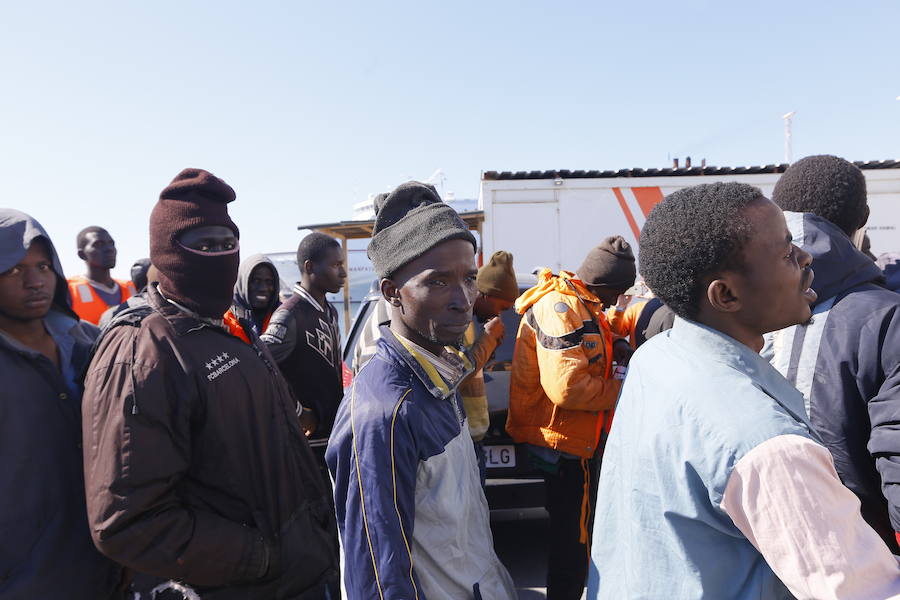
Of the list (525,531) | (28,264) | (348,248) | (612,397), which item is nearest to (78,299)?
(28,264)

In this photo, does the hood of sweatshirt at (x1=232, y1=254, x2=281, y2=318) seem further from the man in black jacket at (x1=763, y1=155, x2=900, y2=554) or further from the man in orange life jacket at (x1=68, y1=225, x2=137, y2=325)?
the man in black jacket at (x1=763, y1=155, x2=900, y2=554)

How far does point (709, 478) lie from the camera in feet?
3.61

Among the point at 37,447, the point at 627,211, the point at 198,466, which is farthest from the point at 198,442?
the point at 627,211

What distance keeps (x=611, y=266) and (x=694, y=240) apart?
8.20 feet

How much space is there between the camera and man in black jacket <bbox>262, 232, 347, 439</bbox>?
4.01 m

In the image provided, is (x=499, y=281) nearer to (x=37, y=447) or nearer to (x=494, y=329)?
(x=494, y=329)

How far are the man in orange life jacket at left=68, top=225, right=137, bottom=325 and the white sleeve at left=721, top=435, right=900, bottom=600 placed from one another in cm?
662

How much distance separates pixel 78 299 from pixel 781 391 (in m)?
6.68

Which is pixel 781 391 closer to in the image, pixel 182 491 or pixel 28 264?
pixel 182 491

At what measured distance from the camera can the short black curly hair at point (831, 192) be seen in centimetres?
223

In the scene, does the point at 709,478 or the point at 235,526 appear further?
the point at 235,526

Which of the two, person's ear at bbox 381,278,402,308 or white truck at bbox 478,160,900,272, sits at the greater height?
white truck at bbox 478,160,900,272

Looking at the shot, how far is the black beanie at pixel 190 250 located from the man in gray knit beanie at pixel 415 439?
55 centimetres

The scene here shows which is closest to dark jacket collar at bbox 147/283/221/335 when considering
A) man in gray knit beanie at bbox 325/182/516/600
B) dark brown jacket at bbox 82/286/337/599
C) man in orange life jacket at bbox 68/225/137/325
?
dark brown jacket at bbox 82/286/337/599
